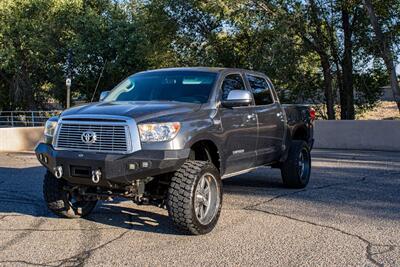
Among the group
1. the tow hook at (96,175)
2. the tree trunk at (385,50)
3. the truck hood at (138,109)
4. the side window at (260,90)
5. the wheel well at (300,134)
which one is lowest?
the tow hook at (96,175)

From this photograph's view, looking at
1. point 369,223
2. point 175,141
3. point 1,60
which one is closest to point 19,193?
point 175,141

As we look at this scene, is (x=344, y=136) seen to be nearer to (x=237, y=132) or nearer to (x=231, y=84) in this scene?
(x=231, y=84)

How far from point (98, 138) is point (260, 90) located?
324 cm

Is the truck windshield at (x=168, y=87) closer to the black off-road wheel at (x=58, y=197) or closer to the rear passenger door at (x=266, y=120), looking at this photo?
the rear passenger door at (x=266, y=120)

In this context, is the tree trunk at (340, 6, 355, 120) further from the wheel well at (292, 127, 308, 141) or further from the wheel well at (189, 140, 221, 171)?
the wheel well at (189, 140, 221, 171)

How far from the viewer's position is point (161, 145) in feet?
18.3

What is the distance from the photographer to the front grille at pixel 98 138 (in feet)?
18.4

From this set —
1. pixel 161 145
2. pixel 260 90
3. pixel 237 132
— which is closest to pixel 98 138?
pixel 161 145

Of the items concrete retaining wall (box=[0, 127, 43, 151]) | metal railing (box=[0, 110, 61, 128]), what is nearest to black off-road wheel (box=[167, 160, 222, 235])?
concrete retaining wall (box=[0, 127, 43, 151])

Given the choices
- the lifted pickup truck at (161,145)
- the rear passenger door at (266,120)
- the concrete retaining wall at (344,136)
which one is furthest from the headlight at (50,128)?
the concrete retaining wall at (344,136)

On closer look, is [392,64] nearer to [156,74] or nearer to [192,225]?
[156,74]

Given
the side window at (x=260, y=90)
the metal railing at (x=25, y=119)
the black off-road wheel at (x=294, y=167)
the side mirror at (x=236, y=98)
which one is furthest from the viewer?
the metal railing at (x=25, y=119)

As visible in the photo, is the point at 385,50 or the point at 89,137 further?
the point at 385,50

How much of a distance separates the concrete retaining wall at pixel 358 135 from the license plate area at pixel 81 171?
43.3 ft
